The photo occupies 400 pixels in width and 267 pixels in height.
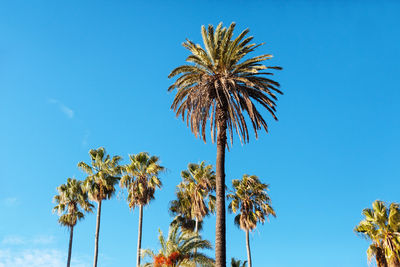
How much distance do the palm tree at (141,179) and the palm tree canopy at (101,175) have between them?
1439 millimetres

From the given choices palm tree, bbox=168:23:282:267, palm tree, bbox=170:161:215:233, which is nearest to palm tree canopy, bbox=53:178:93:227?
palm tree, bbox=170:161:215:233

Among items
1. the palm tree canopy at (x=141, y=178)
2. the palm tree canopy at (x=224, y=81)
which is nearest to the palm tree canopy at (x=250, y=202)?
the palm tree canopy at (x=141, y=178)

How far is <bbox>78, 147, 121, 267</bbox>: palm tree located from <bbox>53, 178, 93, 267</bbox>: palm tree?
4.64 metres

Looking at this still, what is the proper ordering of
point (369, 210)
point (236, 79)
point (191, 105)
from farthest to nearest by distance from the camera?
point (369, 210) → point (191, 105) → point (236, 79)

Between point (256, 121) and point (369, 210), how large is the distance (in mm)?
16047

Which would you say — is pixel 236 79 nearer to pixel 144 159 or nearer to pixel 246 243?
pixel 144 159

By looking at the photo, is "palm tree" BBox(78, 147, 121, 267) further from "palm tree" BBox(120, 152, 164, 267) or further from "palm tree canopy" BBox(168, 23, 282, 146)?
"palm tree canopy" BBox(168, 23, 282, 146)

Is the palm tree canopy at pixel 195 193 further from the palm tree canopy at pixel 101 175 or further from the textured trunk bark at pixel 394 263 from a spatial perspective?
the textured trunk bark at pixel 394 263

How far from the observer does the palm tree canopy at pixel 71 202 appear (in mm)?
46656

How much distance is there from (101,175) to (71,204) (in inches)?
309

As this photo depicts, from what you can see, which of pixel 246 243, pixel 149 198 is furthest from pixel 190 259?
pixel 246 243

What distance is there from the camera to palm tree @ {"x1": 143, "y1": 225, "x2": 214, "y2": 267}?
3098 centimetres

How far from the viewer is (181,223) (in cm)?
4594

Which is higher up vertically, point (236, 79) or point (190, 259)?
point (236, 79)
